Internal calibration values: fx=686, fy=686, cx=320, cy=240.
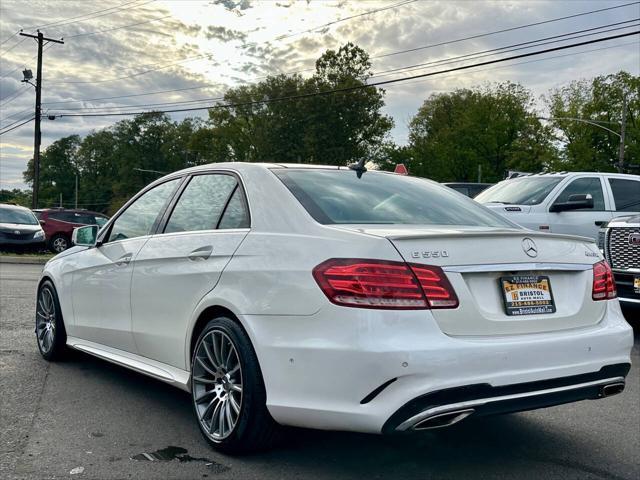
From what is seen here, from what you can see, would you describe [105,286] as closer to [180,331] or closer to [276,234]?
[180,331]

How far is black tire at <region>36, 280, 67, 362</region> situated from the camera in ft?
19.1

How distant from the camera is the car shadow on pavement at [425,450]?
3.50 metres

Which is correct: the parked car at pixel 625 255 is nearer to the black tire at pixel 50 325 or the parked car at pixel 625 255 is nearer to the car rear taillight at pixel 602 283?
the car rear taillight at pixel 602 283

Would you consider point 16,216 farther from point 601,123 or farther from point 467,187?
point 601,123

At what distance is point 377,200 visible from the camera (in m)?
3.99

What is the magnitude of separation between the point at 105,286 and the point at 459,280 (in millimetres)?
2931

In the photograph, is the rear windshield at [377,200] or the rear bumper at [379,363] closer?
the rear bumper at [379,363]

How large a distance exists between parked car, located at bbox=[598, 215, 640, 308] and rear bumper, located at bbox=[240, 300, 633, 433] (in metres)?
4.70

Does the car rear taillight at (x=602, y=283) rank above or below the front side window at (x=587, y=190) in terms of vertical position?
below

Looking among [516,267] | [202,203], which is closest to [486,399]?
[516,267]

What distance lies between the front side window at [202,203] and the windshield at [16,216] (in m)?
18.5

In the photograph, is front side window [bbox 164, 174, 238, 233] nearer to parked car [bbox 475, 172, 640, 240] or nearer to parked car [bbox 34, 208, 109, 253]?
parked car [bbox 475, 172, 640, 240]

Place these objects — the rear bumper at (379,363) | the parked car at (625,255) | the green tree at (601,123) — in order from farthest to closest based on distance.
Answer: the green tree at (601,123) < the parked car at (625,255) < the rear bumper at (379,363)

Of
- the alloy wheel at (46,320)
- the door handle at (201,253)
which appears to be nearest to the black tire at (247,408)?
the door handle at (201,253)
